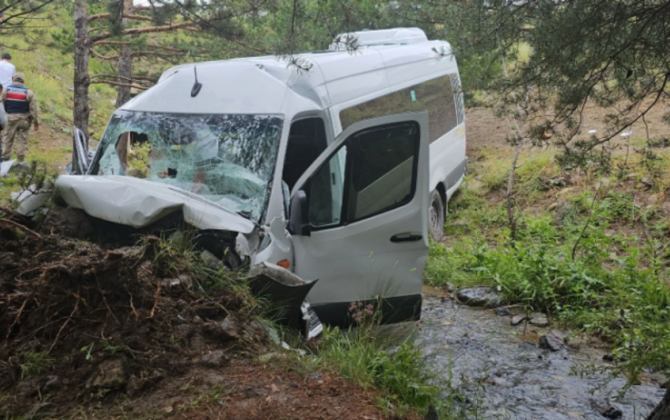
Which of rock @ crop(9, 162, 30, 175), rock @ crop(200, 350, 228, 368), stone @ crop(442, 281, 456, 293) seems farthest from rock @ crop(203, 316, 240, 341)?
stone @ crop(442, 281, 456, 293)

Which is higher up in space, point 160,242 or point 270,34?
point 270,34

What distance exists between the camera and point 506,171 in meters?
11.6

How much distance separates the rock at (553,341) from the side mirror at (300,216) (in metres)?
2.73

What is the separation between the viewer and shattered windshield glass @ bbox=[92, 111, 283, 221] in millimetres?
5062

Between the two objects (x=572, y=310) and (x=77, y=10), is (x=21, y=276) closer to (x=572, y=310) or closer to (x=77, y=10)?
(x=572, y=310)

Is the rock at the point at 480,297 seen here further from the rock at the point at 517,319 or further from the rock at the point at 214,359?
the rock at the point at 214,359

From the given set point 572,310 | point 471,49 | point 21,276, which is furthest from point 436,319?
point 21,276

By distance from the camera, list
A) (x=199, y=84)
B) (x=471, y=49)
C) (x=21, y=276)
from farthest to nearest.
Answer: (x=199, y=84) → (x=471, y=49) → (x=21, y=276)

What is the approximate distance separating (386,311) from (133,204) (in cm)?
210

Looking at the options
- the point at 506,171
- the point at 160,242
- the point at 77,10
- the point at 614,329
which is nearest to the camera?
the point at 160,242

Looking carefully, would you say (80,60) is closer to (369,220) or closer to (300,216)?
(300,216)

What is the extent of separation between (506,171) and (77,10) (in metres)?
7.61

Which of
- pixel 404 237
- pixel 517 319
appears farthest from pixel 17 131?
pixel 517 319

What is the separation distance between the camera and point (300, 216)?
4676 millimetres
